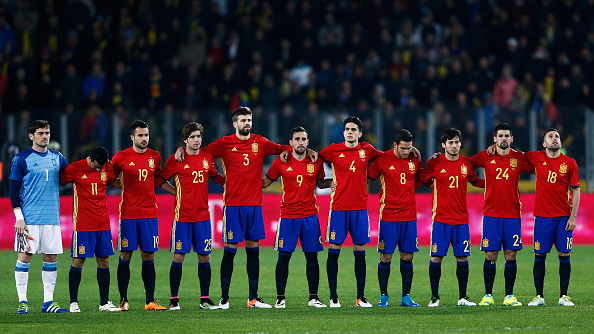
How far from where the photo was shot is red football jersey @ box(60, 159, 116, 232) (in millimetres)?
11000

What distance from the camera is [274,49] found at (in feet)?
77.2

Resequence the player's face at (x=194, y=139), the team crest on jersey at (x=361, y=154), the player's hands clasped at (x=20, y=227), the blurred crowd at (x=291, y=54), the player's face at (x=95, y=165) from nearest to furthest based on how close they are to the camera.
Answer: the player's hands clasped at (x=20, y=227) → the player's face at (x=95, y=165) → the player's face at (x=194, y=139) → the team crest on jersey at (x=361, y=154) → the blurred crowd at (x=291, y=54)

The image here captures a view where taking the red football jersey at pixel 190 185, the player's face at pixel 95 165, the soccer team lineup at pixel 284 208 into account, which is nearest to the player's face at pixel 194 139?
the soccer team lineup at pixel 284 208

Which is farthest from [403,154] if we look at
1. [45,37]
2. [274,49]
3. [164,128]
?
[45,37]

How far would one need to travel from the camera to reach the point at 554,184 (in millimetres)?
11336

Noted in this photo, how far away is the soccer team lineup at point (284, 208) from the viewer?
11.0 meters

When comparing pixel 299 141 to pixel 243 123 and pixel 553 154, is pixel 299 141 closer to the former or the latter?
pixel 243 123

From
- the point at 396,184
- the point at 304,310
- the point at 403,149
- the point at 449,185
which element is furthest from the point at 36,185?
the point at 449,185

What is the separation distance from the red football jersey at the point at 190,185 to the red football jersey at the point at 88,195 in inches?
30.7

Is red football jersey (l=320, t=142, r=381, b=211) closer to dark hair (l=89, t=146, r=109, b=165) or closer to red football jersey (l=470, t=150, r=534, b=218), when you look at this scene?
red football jersey (l=470, t=150, r=534, b=218)

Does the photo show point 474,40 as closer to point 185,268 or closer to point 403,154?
point 185,268

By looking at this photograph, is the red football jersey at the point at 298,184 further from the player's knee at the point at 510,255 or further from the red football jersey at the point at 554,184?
the red football jersey at the point at 554,184

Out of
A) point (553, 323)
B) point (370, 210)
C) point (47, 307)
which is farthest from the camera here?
point (370, 210)

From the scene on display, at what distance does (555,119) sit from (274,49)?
25.7 ft
